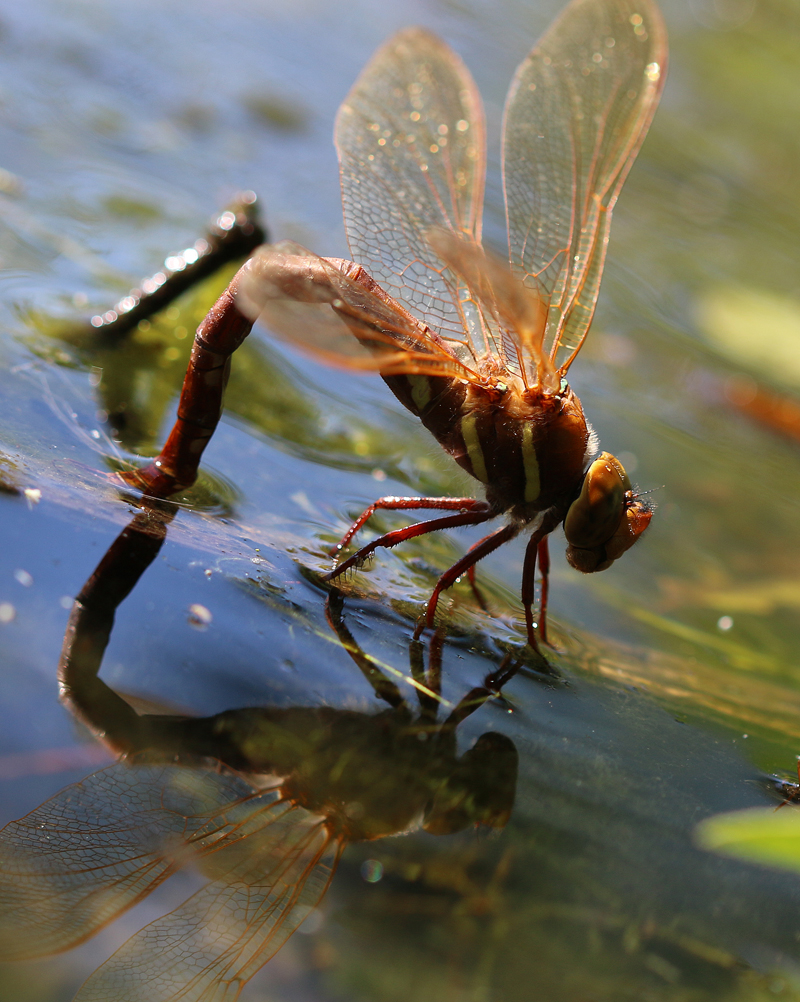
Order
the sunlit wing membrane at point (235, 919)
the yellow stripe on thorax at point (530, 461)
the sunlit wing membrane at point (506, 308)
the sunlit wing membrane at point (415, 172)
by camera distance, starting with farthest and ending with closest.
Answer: the sunlit wing membrane at point (415, 172)
the yellow stripe on thorax at point (530, 461)
the sunlit wing membrane at point (506, 308)
the sunlit wing membrane at point (235, 919)

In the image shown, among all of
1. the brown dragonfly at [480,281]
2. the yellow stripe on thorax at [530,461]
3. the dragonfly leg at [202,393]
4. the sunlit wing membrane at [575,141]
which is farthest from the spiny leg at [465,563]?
the dragonfly leg at [202,393]

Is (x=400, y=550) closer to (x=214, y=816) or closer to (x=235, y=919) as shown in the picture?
(x=214, y=816)

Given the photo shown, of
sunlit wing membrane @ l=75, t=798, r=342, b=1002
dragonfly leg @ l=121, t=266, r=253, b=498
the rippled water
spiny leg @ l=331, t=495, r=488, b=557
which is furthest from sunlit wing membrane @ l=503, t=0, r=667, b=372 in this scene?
sunlit wing membrane @ l=75, t=798, r=342, b=1002

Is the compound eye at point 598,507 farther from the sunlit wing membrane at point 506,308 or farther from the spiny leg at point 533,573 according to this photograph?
the sunlit wing membrane at point 506,308

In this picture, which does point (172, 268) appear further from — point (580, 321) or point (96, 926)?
point (96, 926)

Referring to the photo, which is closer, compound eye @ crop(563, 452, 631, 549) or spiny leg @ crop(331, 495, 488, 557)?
spiny leg @ crop(331, 495, 488, 557)

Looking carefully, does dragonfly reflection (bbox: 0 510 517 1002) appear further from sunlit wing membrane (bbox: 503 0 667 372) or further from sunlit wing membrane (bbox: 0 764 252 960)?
sunlit wing membrane (bbox: 503 0 667 372)

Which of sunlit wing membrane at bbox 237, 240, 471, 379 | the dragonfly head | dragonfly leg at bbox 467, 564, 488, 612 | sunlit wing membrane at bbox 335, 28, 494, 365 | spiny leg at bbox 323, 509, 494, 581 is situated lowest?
dragonfly leg at bbox 467, 564, 488, 612

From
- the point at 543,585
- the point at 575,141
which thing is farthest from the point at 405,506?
the point at 575,141
